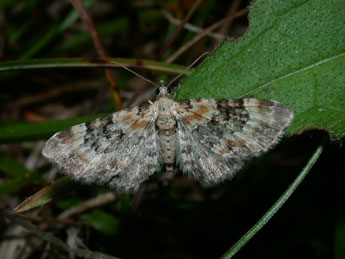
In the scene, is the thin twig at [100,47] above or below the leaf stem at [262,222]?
above

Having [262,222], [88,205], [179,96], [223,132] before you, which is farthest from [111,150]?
[262,222]

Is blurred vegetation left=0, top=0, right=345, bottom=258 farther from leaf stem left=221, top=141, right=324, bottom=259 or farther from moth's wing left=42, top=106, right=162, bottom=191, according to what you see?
moth's wing left=42, top=106, right=162, bottom=191

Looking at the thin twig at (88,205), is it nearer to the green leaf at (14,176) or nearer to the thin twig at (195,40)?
the green leaf at (14,176)

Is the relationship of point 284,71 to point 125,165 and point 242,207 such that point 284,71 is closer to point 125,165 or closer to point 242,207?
point 125,165

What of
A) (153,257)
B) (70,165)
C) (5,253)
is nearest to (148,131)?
(70,165)

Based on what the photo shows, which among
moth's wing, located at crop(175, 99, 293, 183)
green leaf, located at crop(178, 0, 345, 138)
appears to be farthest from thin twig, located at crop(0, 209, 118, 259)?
green leaf, located at crop(178, 0, 345, 138)

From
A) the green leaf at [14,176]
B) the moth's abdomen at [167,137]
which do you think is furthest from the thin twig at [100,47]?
the green leaf at [14,176]
